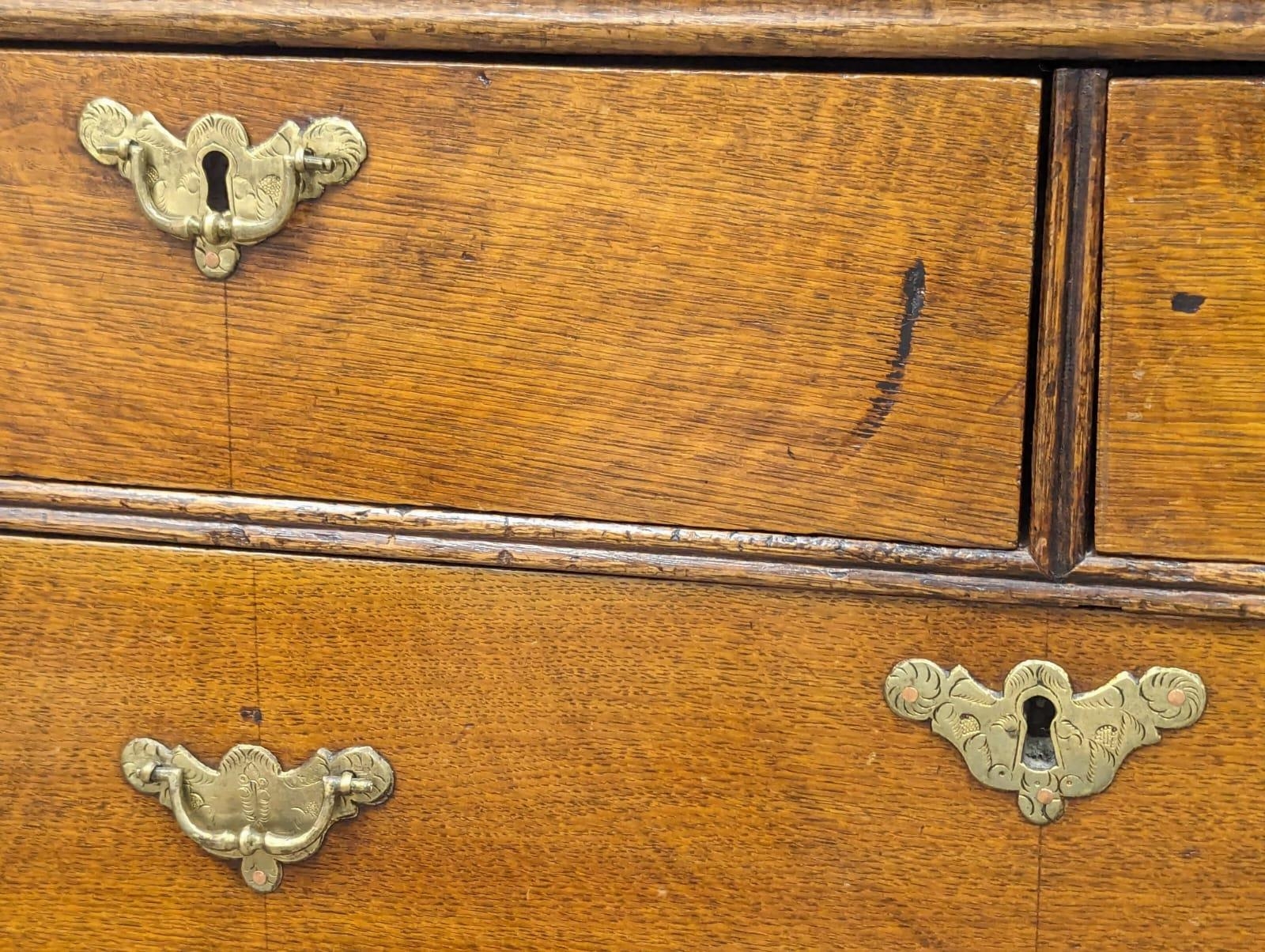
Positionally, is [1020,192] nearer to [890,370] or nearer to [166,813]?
[890,370]

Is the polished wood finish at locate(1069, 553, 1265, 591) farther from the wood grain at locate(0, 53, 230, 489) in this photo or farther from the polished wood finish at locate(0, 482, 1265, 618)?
the wood grain at locate(0, 53, 230, 489)

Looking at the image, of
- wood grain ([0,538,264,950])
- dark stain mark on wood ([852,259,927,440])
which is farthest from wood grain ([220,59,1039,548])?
wood grain ([0,538,264,950])

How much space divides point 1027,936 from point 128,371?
0.55 m

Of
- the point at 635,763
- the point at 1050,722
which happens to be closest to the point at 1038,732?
the point at 1050,722

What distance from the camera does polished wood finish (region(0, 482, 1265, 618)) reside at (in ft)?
2.00

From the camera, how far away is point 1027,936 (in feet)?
2.15

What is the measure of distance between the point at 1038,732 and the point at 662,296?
30 cm

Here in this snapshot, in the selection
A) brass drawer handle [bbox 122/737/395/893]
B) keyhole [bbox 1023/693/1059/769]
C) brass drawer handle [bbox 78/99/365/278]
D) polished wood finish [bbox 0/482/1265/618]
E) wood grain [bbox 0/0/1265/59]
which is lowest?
brass drawer handle [bbox 122/737/395/893]

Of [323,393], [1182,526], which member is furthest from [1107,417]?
[323,393]

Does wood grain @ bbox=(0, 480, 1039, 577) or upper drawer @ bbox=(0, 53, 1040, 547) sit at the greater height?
upper drawer @ bbox=(0, 53, 1040, 547)

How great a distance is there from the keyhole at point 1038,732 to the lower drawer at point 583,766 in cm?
2

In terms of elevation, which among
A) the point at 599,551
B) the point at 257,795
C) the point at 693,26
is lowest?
the point at 257,795

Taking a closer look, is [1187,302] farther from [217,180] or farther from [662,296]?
[217,180]

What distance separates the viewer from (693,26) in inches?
23.0
